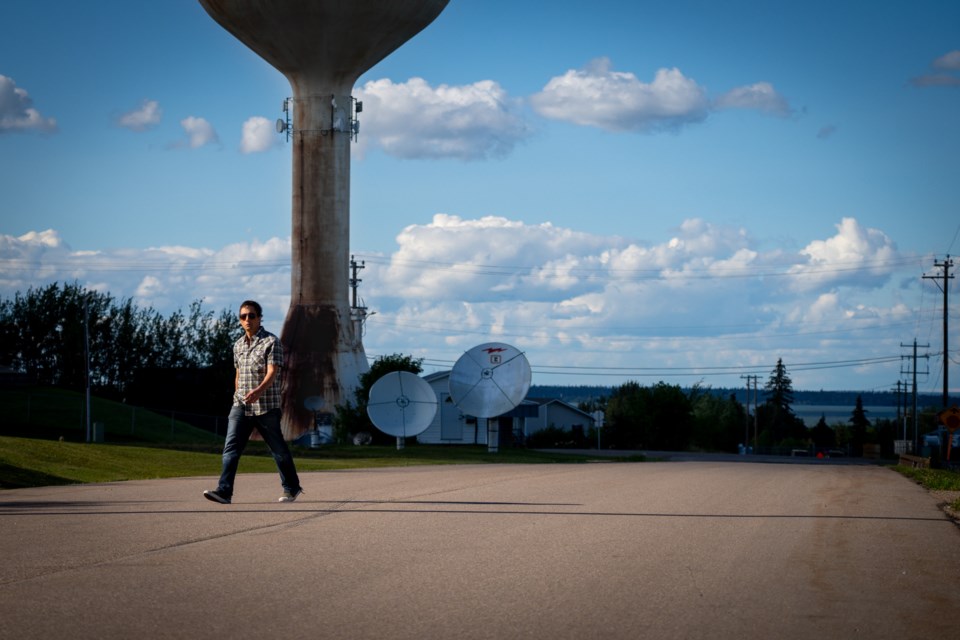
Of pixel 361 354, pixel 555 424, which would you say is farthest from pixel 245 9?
pixel 555 424

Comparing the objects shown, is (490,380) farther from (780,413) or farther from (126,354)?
(780,413)

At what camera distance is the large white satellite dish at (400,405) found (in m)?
46.6

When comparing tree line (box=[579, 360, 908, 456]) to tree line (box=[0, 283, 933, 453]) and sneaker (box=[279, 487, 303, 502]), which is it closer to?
tree line (box=[0, 283, 933, 453])

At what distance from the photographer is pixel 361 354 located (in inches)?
2238

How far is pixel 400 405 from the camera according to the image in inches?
1859

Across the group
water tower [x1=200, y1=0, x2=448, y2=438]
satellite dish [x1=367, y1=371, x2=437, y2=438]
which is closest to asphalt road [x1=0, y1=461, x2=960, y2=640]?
satellite dish [x1=367, y1=371, x2=437, y2=438]

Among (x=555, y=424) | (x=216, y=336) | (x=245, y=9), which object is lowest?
(x=555, y=424)

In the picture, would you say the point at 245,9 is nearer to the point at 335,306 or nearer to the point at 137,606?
the point at 335,306

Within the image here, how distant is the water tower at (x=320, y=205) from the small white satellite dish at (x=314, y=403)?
207 millimetres

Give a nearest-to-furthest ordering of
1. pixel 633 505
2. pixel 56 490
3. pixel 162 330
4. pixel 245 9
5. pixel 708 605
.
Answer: pixel 708 605
pixel 633 505
pixel 56 490
pixel 245 9
pixel 162 330

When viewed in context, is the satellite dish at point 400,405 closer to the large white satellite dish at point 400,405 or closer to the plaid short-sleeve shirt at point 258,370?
the large white satellite dish at point 400,405

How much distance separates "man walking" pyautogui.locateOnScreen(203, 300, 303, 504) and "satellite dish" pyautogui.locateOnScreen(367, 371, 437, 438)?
3333cm

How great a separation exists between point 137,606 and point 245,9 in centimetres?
4297

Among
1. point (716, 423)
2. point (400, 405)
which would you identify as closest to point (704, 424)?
point (716, 423)
